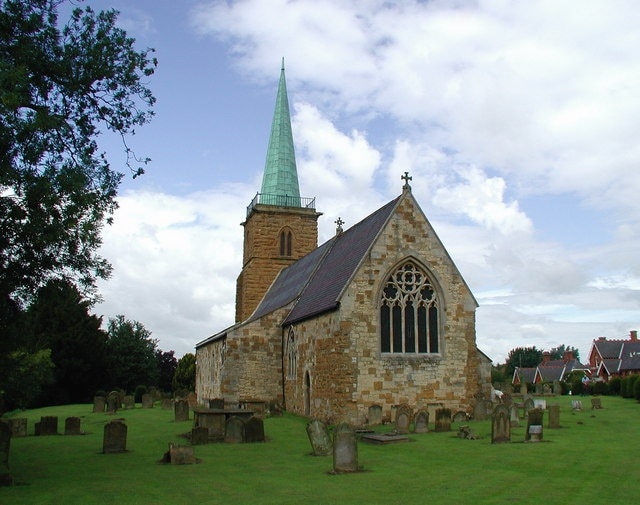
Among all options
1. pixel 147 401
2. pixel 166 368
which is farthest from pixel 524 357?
pixel 147 401

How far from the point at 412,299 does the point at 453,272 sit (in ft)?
6.29

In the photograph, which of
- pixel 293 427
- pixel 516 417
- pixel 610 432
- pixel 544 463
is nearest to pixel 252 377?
pixel 293 427

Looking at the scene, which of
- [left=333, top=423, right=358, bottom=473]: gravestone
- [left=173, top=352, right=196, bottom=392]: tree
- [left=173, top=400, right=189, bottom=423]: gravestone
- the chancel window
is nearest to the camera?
[left=333, top=423, right=358, bottom=473]: gravestone

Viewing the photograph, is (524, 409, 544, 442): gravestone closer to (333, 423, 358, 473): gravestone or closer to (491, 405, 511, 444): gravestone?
(491, 405, 511, 444): gravestone

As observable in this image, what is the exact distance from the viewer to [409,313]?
22719 mm

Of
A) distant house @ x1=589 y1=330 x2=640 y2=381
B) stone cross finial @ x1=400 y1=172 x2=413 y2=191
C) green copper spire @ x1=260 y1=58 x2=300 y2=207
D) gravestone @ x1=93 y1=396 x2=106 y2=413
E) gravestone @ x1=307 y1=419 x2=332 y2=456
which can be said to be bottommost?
gravestone @ x1=93 y1=396 x2=106 y2=413

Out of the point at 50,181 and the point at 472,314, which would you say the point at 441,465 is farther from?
the point at 472,314

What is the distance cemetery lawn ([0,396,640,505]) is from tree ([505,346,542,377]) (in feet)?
345

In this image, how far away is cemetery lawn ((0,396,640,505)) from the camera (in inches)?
399

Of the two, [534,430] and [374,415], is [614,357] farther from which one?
[534,430]

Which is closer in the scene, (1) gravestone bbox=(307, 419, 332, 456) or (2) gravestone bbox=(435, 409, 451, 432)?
(1) gravestone bbox=(307, 419, 332, 456)

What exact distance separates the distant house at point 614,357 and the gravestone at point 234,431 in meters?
48.0

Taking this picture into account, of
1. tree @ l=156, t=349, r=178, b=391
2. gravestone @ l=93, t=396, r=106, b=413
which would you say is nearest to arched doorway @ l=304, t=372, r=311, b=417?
gravestone @ l=93, t=396, r=106, b=413

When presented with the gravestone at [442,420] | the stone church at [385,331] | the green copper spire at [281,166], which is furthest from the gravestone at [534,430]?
the green copper spire at [281,166]
